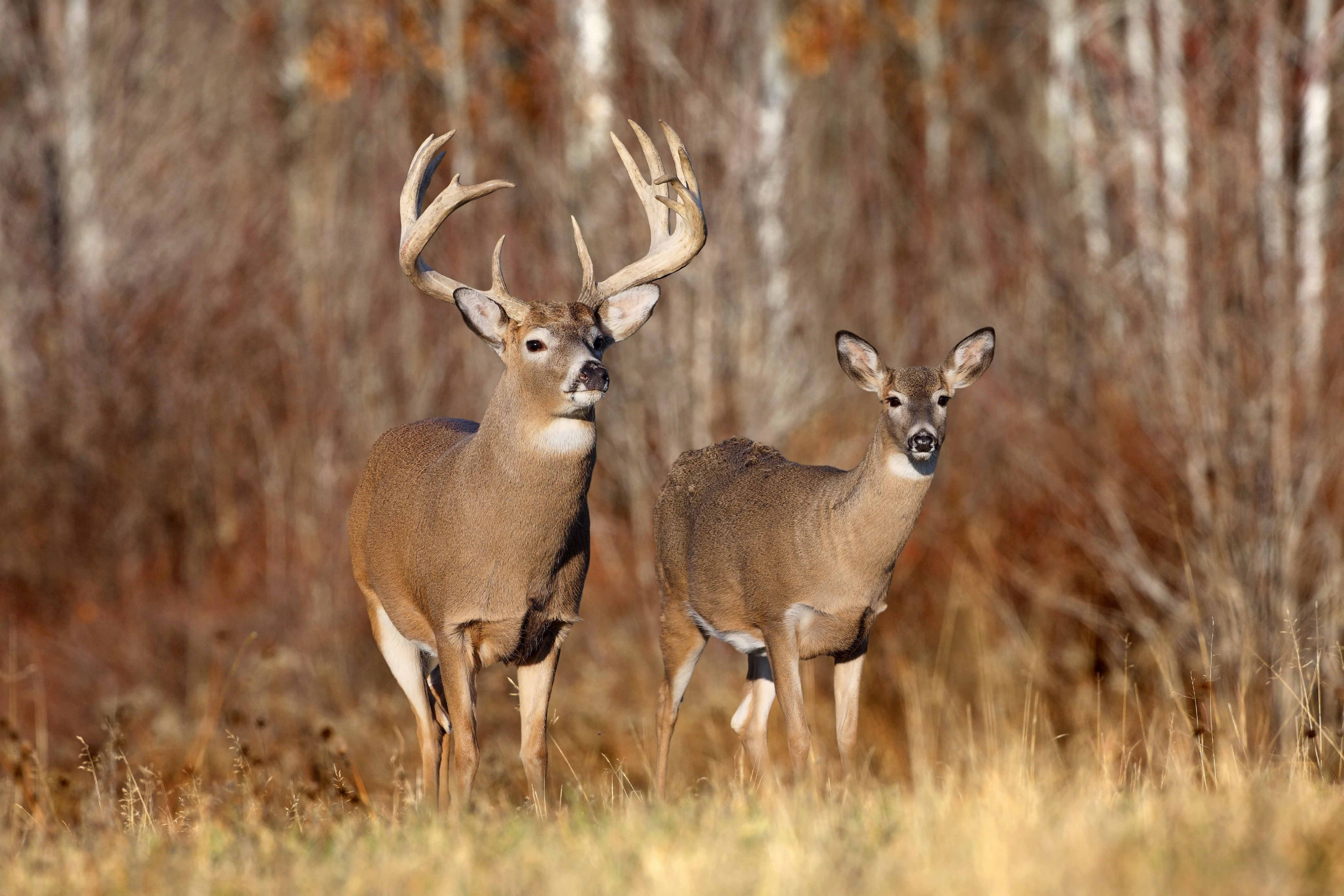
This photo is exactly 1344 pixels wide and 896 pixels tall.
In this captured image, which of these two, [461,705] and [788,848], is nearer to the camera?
[788,848]

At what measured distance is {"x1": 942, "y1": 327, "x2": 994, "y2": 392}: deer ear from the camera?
571cm

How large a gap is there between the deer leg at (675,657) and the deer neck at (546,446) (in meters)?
1.02

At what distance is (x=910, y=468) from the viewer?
17.7ft

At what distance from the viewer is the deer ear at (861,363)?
573 cm

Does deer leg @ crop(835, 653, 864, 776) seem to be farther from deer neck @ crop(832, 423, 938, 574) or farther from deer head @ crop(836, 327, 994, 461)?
deer head @ crop(836, 327, 994, 461)

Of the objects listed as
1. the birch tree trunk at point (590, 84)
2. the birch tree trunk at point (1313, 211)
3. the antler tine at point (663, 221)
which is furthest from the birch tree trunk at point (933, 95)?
the antler tine at point (663, 221)

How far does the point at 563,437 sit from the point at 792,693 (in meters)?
1.15

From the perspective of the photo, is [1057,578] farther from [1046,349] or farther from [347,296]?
[347,296]

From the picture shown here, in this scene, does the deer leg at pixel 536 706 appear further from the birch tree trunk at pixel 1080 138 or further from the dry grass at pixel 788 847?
the birch tree trunk at pixel 1080 138

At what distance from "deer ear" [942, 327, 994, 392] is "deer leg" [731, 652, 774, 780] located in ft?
4.20

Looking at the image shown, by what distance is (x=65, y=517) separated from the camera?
44.9ft

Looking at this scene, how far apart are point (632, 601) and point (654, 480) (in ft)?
2.89

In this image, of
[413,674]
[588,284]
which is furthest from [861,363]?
[413,674]

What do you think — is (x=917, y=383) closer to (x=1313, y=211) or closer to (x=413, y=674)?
(x=413, y=674)
